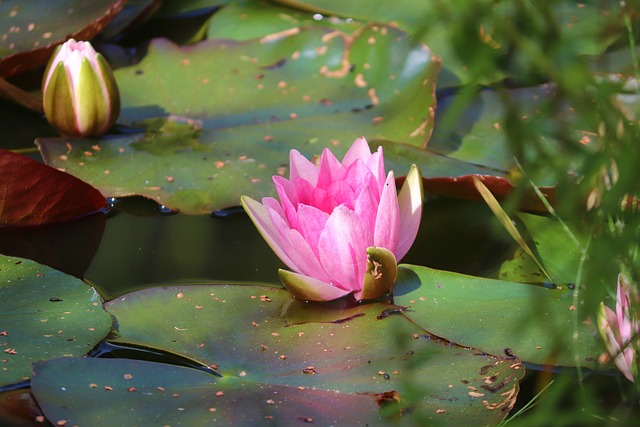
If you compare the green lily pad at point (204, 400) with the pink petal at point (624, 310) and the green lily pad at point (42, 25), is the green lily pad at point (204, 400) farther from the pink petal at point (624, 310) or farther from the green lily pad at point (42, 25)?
the green lily pad at point (42, 25)

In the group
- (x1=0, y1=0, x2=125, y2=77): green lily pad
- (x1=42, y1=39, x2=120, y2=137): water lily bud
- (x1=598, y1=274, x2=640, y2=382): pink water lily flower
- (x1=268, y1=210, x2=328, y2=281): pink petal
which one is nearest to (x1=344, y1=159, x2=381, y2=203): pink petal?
(x1=268, y1=210, x2=328, y2=281): pink petal

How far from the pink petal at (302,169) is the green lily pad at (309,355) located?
175 mm

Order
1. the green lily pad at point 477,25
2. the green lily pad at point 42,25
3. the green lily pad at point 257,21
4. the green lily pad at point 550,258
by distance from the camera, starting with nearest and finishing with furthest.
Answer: the green lily pad at point 477,25, the green lily pad at point 550,258, the green lily pad at point 42,25, the green lily pad at point 257,21

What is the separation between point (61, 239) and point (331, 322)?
530 mm

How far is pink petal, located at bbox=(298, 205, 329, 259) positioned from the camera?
3.83 ft

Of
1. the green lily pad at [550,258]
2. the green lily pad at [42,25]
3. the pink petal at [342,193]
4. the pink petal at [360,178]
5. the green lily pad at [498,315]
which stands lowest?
the green lily pad at [550,258]

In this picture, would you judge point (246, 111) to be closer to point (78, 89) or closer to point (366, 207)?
point (78, 89)

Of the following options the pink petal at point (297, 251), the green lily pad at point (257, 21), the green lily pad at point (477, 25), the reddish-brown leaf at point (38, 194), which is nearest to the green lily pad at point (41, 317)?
the reddish-brown leaf at point (38, 194)

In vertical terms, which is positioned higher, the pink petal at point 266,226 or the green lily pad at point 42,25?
the green lily pad at point 42,25

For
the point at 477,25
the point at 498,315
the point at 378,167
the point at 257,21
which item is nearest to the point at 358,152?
the point at 378,167

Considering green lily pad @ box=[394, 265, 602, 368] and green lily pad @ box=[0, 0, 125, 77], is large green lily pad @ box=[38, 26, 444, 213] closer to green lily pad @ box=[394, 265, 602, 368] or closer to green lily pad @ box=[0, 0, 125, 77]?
green lily pad @ box=[0, 0, 125, 77]

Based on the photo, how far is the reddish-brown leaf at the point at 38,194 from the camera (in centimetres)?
135

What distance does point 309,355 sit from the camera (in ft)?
3.60

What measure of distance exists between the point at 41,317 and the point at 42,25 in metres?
1.00
